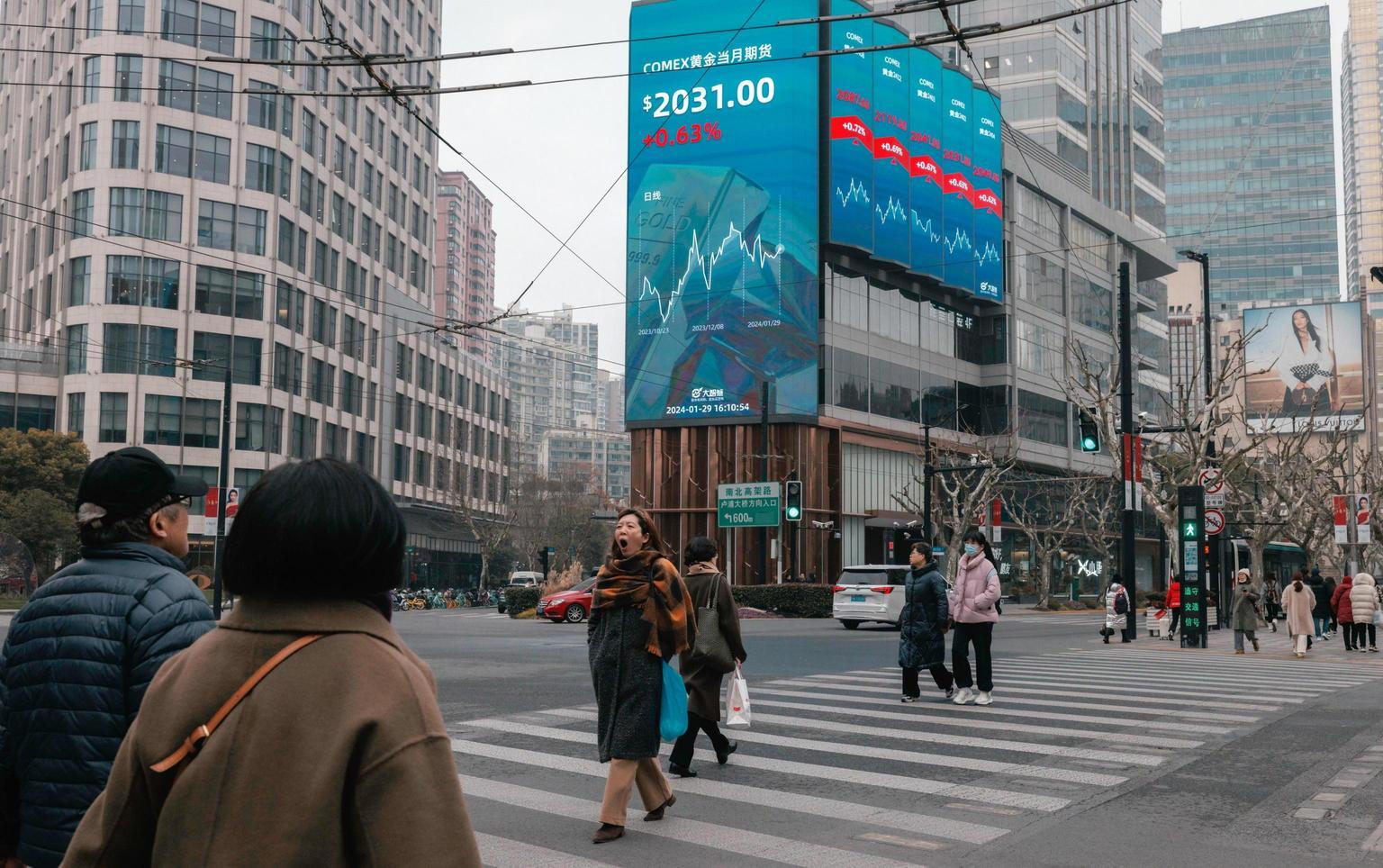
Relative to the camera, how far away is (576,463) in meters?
103

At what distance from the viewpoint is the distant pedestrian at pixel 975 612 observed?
12.9 meters

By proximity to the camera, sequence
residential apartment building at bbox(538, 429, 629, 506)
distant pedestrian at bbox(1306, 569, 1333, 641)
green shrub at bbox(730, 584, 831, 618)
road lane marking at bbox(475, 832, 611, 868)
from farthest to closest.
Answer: residential apartment building at bbox(538, 429, 629, 506), green shrub at bbox(730, 584, 831, 618), distant pedestrian at bbox(1306, 569, 1333, 641), road lane marking at bbox(475, 832, 611, 868)

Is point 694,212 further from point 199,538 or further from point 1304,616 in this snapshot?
point 1304,616

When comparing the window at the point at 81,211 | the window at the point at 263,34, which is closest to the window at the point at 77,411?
the window at the point at 81,211

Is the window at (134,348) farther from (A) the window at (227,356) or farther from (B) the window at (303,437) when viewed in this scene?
(B) the window at (303,437)

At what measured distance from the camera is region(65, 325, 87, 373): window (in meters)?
57.5

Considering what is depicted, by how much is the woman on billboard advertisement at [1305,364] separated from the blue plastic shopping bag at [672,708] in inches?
3019

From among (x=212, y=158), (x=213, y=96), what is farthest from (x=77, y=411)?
(x=213, y=96)

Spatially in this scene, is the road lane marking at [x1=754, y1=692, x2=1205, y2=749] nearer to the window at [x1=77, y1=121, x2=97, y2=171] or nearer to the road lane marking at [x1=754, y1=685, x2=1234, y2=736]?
the road lane marking at [x1=754, y1=685, x2=1234, y2=736]

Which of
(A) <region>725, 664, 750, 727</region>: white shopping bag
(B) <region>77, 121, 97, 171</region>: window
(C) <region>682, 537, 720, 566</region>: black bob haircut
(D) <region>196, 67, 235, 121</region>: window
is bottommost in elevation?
(A) <region>725, 664, 750, 727</region>: white shopping bag

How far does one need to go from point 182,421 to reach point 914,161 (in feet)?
117

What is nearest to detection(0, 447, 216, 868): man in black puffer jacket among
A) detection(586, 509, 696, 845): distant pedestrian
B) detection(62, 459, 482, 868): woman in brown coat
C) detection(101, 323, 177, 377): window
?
detection(62, 459, 482, 868): woman in brown coat

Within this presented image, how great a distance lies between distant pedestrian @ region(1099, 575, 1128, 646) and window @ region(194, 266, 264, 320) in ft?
148

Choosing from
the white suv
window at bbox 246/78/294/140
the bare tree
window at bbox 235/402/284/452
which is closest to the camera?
the white suv
